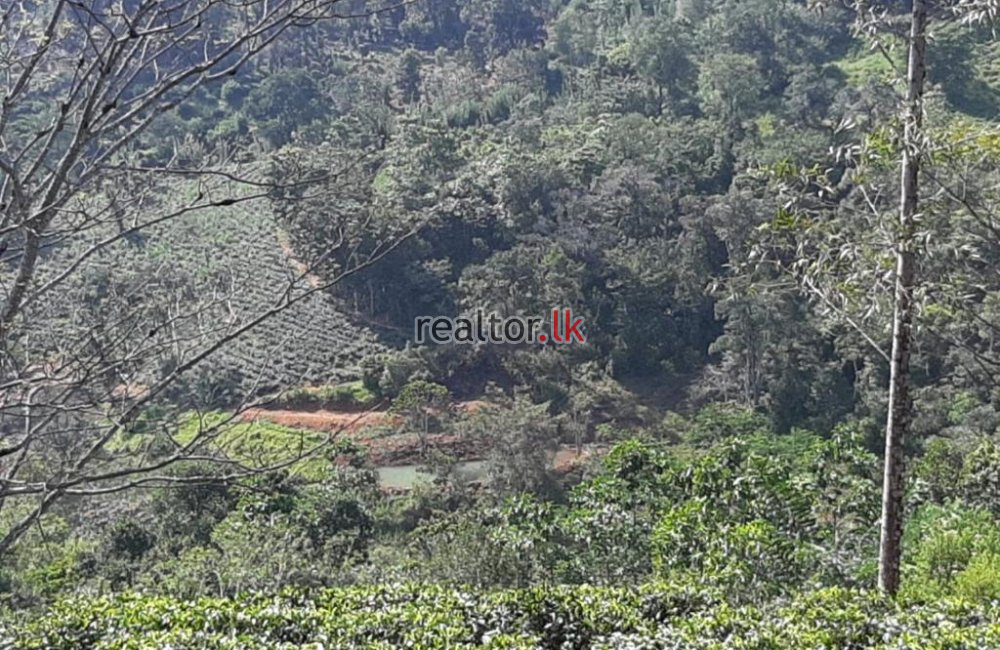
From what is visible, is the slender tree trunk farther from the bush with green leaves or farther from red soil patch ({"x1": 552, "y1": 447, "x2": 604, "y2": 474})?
red soil patch ({"x1": 552, "y1": 447, "x2": 604, "y2": 474})

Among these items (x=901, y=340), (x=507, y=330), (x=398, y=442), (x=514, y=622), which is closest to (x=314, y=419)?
(x=398, y=442)

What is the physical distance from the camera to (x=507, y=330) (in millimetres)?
18422

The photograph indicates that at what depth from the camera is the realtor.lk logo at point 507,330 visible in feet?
59.7

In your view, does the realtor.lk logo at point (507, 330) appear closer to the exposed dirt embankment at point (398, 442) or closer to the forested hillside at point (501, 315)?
the forested hillside at point (501, 315)

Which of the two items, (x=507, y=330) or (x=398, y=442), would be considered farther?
(x=507, y=330)

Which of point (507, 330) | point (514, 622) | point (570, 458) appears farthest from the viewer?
point (507, 330)

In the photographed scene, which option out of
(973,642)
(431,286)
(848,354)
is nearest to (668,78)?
(431,286)

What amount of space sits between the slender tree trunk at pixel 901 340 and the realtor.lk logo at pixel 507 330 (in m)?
14.2

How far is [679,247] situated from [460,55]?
1598cm

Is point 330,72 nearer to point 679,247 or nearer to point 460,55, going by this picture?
point 460,55

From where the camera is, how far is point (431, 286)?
19.6 meters

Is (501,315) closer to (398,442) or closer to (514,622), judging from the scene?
(398,442)

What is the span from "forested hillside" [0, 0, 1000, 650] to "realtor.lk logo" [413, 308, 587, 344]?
20 cm

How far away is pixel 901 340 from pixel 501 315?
48.2 ft
